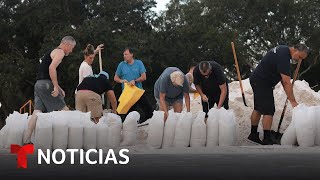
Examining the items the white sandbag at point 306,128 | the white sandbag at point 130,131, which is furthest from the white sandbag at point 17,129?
the white sandbag at point 306,128

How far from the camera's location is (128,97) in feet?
33.1

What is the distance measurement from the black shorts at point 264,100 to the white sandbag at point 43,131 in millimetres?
2717

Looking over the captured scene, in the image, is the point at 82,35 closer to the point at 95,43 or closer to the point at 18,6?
the point at 95,43

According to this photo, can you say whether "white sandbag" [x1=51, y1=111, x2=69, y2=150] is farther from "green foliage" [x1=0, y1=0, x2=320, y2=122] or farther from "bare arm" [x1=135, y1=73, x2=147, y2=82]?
"green foliage" [x1=0, y1=0, x2=320, y2=122]

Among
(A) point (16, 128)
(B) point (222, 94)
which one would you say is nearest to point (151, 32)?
(B) point (222, 94)

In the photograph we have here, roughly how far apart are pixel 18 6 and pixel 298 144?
91.4 ft

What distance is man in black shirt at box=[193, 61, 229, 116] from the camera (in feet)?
30.1

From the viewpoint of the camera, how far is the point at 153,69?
34.2 m

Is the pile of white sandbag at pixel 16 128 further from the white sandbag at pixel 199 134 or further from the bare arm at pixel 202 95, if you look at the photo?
the bare arm at pixel 202 95

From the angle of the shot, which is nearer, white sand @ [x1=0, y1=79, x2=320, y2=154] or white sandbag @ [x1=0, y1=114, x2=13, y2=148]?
white sand @ [x1=0, y1=79, x2=320, y2=154]

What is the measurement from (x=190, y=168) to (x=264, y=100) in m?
3.39

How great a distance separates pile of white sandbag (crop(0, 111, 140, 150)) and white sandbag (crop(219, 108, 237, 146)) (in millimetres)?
1390

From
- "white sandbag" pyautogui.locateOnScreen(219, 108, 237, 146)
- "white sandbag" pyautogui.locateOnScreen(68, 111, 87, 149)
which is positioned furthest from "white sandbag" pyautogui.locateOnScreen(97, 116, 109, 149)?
"white sandbag" pyautogui.locateOnScreen(219, 108, 237, 146)

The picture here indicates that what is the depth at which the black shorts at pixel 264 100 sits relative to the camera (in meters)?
8.80
